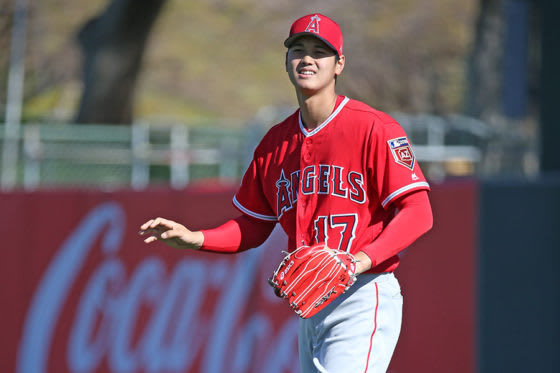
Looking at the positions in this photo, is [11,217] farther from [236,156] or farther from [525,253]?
[236,156]

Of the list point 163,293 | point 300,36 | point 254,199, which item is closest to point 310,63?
point 300,36

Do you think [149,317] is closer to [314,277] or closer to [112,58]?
[314,277]

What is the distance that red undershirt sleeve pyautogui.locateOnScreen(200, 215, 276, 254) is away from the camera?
3.75 m

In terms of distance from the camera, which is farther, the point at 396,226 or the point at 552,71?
the point at 552,71

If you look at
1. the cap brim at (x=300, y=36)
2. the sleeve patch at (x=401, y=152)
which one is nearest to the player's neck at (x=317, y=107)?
the cap brim at (x=300, y=36)

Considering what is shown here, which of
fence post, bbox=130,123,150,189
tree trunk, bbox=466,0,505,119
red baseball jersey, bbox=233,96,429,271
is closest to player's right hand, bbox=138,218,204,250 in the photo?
red baseball jersey, bbox=233,96,429,271

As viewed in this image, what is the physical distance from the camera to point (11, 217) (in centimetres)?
687

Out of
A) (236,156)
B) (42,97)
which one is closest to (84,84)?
(236,156)

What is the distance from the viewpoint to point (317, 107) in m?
3.53

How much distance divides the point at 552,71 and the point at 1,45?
18325mm

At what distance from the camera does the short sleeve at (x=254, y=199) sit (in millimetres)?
3846

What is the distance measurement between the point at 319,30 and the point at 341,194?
63cm

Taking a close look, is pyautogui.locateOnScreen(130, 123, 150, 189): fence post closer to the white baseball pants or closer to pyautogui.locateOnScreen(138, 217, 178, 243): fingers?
pyautogui.locateOnScreen(138, 217, 178, 243): fingers

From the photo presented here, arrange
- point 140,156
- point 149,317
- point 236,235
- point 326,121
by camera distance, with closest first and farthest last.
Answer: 1. point 326,121
2. point 236,235
3. point 149,317
4. point 140,156
